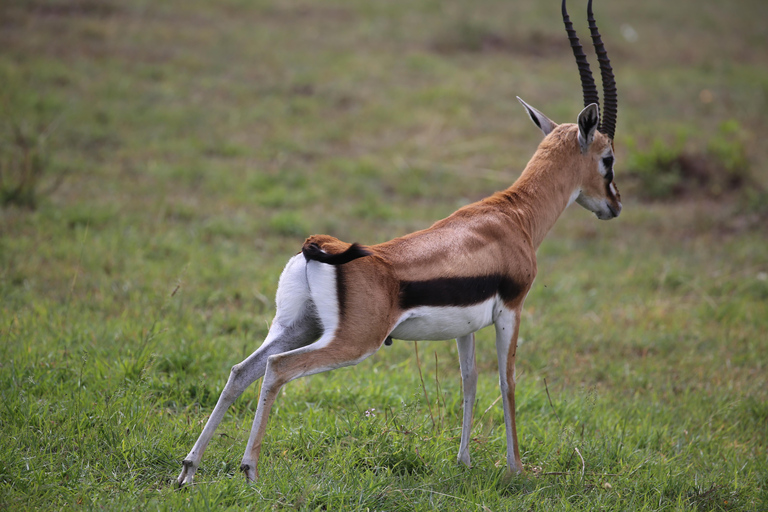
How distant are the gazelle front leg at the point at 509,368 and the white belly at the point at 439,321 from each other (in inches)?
9.4

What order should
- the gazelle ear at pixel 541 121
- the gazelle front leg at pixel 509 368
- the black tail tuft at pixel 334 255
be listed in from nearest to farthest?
the black tail tuft at pixel 334 255, the gazelle front leg at pixel 509 368, the gazelle ear at pixel 541 121

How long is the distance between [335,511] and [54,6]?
1492cm

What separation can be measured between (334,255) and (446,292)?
2.04 ft

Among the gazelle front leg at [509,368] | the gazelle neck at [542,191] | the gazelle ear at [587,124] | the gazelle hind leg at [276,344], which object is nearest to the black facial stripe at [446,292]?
the gazelle front leg at [509,368]

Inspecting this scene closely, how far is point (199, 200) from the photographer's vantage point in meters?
8.61

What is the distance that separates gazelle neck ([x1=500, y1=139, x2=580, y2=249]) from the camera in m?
4.14

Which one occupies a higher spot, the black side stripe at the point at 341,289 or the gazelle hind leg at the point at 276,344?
the black side stripe at the point at 341,289

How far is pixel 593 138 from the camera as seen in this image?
428 cm

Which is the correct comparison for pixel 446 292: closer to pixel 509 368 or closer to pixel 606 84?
pixel 509 368

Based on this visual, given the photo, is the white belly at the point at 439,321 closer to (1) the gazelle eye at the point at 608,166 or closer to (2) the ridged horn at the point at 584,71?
(1) the gazelle eye at the point at 608,166

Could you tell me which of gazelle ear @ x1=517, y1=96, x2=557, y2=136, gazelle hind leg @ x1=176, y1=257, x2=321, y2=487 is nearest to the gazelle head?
gazelle ear @ x1=517, y1=96, x2=557, y2=136

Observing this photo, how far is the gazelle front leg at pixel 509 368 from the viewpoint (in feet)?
12.5

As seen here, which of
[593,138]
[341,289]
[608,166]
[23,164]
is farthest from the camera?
[23,164]

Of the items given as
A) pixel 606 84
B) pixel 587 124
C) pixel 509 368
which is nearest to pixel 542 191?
pixel 587 124
